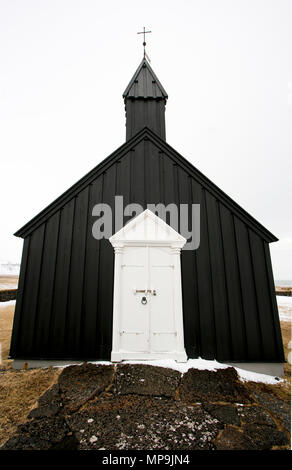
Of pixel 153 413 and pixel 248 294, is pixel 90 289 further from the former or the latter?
pixel 248 294

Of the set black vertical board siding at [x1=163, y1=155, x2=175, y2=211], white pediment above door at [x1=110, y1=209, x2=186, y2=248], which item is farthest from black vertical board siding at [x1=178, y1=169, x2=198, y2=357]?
black vertical board siding at [x1=163, y1=155, x2=175, y2=211]

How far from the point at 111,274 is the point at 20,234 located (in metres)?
2.69

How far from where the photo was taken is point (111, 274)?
5074 mm

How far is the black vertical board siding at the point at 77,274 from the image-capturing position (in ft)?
15.6

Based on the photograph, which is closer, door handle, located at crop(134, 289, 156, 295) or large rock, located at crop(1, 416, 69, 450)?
large rock, located at crop(1, 416, 69, 450)

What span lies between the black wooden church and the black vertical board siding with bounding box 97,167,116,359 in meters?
0.02

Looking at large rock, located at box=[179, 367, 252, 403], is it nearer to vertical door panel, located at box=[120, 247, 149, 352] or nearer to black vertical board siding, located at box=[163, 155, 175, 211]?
vertical door panel, located at box=[120, 247, 149, 352]

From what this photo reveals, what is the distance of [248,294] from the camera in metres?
4.89

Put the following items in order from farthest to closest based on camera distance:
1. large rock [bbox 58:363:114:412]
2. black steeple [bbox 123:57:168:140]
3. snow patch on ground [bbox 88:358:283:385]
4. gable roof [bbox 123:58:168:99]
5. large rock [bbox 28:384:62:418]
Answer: gable roof [bbox 123:58:168:99], black steeple [bbox 123:57:168:140], snow patch on ground [bbox 88:358:283:385], large rock [bbox 58:363:114:412], large rock [bbox 28:384:62:418]

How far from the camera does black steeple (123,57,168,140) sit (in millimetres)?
7488

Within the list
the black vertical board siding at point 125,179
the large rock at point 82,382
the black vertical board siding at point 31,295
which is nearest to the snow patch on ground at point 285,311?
the large rock at point 82,382

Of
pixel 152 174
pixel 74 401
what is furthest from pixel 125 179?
pixel 74 401
